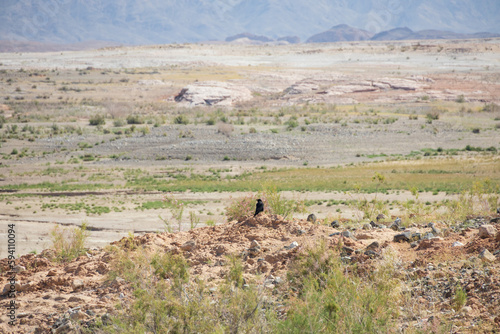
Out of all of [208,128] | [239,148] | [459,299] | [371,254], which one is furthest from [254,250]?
[208,128]

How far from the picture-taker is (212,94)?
61.2 meters

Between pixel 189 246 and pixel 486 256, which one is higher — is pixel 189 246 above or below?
below

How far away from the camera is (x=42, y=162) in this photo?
3142 cm

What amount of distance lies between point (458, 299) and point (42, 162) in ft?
100

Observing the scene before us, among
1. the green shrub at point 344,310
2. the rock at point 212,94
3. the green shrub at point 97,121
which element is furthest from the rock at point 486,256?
the rock at point 212,94

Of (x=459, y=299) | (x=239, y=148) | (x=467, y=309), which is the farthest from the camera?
(x=239, y=148)

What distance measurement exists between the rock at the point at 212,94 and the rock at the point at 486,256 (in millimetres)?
52764

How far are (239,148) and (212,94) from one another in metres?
28.2

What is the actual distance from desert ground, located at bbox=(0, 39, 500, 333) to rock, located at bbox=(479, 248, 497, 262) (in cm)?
43

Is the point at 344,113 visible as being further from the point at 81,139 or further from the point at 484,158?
the point at 81,139

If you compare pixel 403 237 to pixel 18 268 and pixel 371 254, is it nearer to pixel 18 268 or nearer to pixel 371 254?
pixel 371 254

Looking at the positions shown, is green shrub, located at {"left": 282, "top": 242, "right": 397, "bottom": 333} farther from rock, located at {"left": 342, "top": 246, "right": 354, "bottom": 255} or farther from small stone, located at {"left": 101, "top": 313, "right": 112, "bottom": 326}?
small stone, located at {"left": 101, "top": 313, "right": 112, "bottom": 326}

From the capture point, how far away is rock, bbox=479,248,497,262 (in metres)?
6.86

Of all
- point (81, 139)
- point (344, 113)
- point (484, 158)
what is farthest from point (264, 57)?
point (484, 158)
